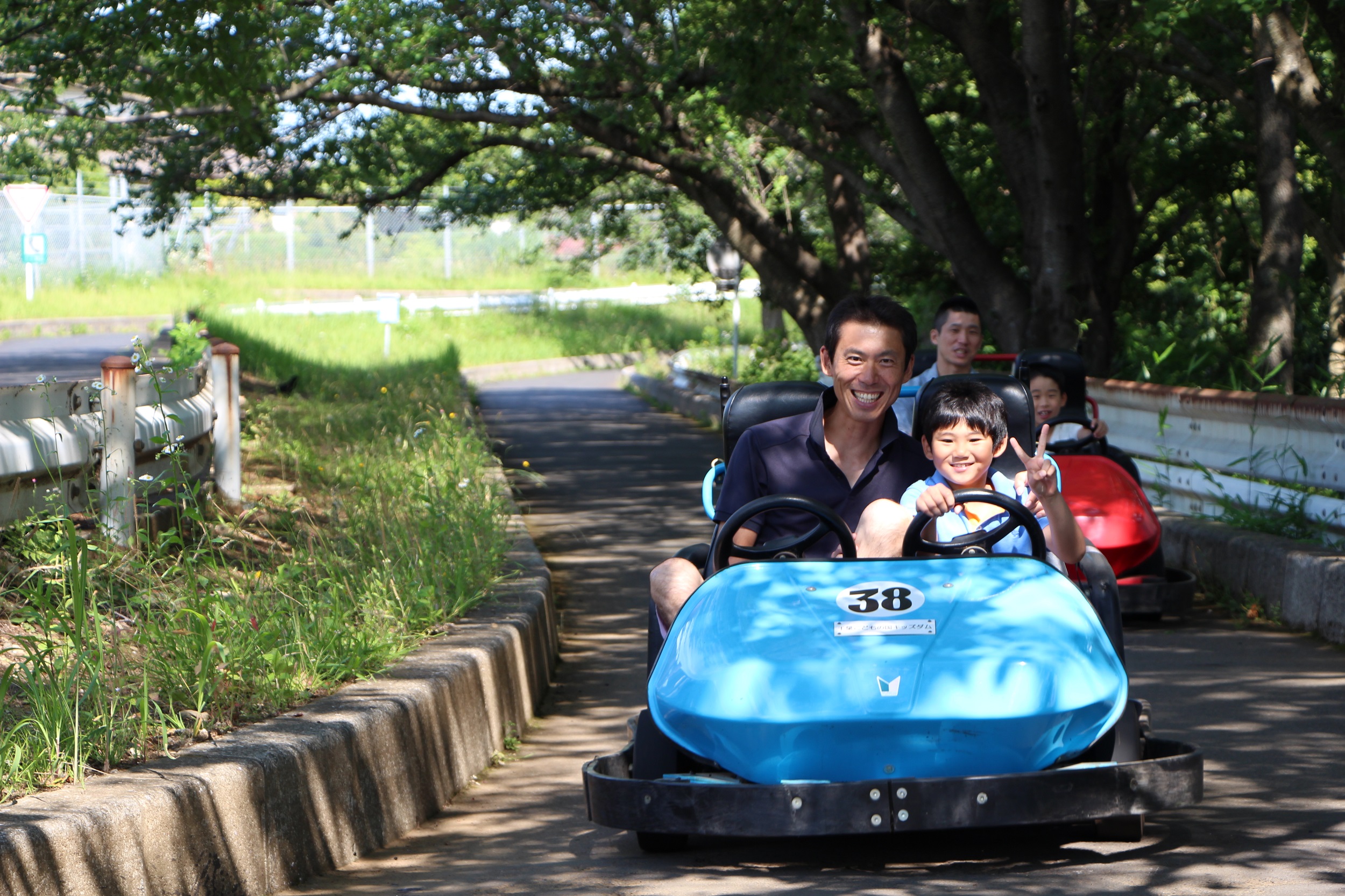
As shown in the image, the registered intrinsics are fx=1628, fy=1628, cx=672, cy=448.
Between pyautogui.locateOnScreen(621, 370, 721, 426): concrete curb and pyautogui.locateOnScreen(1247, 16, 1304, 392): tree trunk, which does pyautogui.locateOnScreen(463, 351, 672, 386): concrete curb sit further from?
pyautogui.locateOnScreen(1247, 16, 1304, 392): tree trunk

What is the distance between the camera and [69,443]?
701 centimetres

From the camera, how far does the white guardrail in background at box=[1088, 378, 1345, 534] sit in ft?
27.4

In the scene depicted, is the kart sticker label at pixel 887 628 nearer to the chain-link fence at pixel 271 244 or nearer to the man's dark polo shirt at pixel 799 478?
the man's dark polo shirt at pixel 799 478

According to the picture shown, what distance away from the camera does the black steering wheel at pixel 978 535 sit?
178 inches

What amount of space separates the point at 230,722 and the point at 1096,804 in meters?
2.35

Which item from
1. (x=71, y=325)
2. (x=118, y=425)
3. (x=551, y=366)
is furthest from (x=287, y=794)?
(x=551, y=366)

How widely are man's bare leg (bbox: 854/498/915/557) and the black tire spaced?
3.18ft

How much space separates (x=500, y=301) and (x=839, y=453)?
40.2 meters

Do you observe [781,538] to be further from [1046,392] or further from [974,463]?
[1046,392]

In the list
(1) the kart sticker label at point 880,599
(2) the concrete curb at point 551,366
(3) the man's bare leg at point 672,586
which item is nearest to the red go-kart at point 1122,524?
(3) the man's bare leg at point 672,586

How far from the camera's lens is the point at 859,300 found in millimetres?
5145

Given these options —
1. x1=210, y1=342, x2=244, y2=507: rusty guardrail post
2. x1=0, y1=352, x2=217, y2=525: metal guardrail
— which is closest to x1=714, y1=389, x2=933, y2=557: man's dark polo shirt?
x1=0, y1=352, x2=217, y2=525: metal guardrail

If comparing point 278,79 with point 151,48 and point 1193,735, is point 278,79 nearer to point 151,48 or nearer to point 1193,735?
point 151,48

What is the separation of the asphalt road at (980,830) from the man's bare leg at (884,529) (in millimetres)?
824
